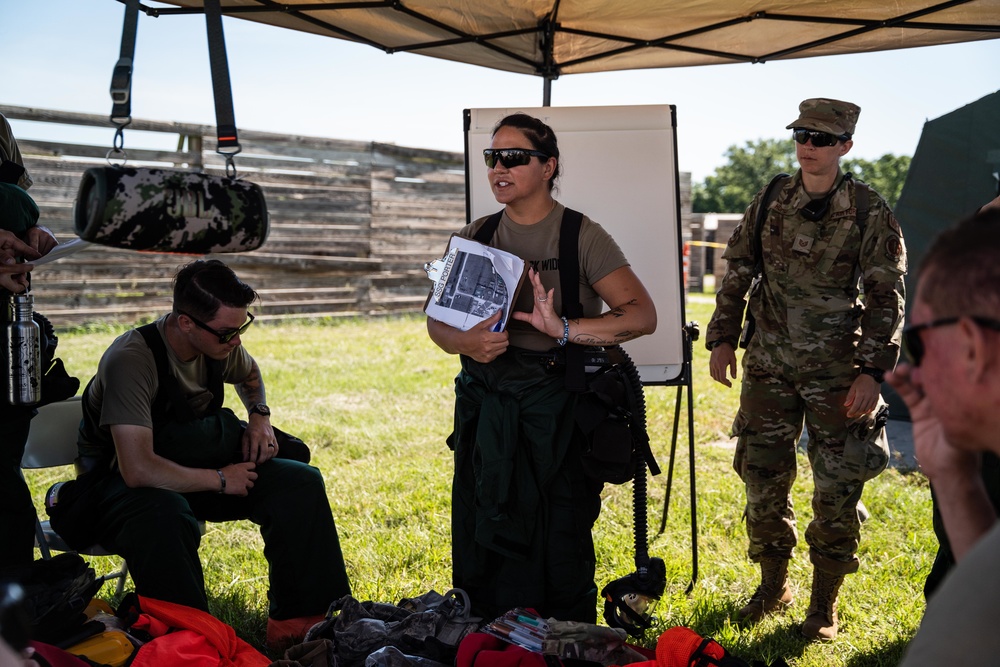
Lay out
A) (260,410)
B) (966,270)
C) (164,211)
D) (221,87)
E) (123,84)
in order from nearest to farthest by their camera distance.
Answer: (966,270), (164,211), (123,84), (221,87), (260,410)

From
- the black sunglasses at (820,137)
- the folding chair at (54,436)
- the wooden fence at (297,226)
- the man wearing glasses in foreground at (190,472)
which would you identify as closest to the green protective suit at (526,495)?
the man wearing glasses in foreground at (190,472)

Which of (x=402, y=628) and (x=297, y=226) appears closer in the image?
(x=402, y=628)

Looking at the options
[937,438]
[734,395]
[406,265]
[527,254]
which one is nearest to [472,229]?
[527,254]

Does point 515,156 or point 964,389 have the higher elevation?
point 515,156

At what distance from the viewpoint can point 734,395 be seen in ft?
26.0

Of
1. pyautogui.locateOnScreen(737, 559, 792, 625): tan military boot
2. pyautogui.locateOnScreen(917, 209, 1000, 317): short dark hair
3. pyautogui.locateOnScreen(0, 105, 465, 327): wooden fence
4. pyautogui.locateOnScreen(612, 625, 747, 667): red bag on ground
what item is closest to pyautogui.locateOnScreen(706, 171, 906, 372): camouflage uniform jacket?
Answer: pyautogui.locateOnScreen(737, 559, 792, 625): tan military boot

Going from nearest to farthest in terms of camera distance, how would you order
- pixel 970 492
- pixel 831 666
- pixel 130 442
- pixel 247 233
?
pixel 970 492 → pixel 247 233 → pixel 130 442 → pixel 831 666

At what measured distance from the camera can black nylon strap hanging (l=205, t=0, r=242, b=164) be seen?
7.88ft

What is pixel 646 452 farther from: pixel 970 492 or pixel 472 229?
pixel 970 492

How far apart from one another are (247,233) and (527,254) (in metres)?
1.23

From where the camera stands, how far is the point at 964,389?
1222 millimetres

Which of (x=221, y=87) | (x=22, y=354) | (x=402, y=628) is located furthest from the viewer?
(x=402, y=628)

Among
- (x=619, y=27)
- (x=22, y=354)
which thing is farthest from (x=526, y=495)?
(x=619, y=27)

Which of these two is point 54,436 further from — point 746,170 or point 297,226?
point 746,170
